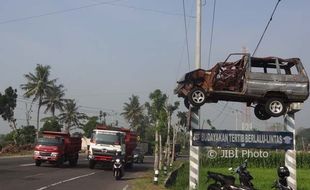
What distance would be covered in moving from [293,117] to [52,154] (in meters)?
24.1

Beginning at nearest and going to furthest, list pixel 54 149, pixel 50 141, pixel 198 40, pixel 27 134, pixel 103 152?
pixel 198 40 → pixel 103 152 → pixel 54 149 → pixel 50 141 → pixel 27 134

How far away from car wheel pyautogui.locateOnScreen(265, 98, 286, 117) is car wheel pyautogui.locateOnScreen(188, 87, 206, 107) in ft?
5.93

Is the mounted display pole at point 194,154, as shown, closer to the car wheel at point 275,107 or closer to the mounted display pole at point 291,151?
the car wheel at point 275,107

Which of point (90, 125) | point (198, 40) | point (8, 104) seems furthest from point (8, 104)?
point (198, 40)

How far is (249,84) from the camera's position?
49.2 ft

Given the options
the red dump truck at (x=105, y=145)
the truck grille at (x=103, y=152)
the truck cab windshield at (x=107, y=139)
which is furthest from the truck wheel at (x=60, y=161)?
A: the truck cab windshield at (x=107, y=139)

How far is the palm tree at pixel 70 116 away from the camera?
94875mm

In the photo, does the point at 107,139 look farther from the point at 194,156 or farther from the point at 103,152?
the point at 194,156

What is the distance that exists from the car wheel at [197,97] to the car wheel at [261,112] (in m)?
1.90

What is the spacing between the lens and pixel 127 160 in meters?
40.8

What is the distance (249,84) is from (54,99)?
239 ft

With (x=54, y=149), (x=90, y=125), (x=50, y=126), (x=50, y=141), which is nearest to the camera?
(x=54, y=149)

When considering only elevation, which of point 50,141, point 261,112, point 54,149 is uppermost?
point 50,141

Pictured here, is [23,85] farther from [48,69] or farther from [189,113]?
[189,113]
